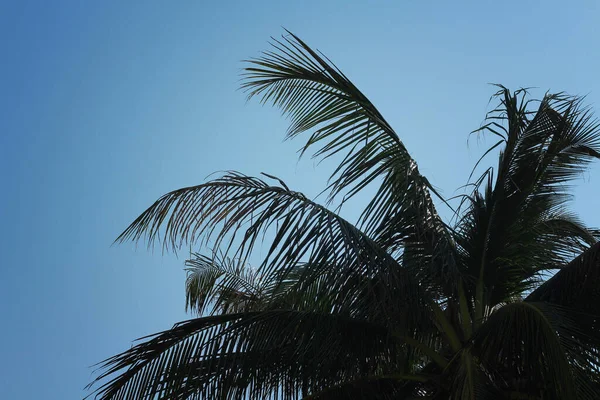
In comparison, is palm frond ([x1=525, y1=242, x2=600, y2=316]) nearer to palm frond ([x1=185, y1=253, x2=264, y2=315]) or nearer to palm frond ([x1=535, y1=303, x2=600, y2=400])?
palm frond ([x1=535, y1=303, x2=600, y2=400])

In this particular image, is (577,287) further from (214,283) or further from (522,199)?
(214,283)

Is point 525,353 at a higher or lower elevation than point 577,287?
lower

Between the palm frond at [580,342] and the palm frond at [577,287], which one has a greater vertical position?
the palm frond at [577,287]

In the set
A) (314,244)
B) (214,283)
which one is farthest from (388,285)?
(214,283)

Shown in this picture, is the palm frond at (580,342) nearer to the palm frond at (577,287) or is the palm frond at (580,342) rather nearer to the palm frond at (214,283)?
the palm frond at (577,287)

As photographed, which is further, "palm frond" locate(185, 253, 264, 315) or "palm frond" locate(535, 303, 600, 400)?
"palm frond" locate(185, 253, 264, 315)

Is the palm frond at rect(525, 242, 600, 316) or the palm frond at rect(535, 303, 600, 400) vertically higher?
the palm frond at rect(525, 242, 600, 316)

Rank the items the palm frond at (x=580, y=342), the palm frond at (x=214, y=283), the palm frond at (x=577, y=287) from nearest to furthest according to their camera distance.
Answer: the palm frond at (x=580, y=342) < the palm frond at (x=577, y=287) < the palm frond at (x=214, y=283)

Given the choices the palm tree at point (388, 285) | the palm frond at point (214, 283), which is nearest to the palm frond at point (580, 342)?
the palm tree at point (388, 285)

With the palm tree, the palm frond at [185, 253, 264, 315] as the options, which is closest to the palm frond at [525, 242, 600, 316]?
the palm tree

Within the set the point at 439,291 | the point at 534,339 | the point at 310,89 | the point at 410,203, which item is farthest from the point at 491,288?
the point at 310,89

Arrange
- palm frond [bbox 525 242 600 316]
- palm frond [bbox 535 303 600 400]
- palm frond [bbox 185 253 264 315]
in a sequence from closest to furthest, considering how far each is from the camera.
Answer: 1. palm frond [bbox 535 303 600 400]
2. palm frond [bbox 525 242 600 316]
3. palm frond [bbox 185 253 264 315]

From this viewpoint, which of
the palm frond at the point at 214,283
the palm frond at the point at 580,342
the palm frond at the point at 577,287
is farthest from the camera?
the palm frond at the point at 214,283

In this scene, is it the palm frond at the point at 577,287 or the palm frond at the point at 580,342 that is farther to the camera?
the palm frond at the point at 577,287
